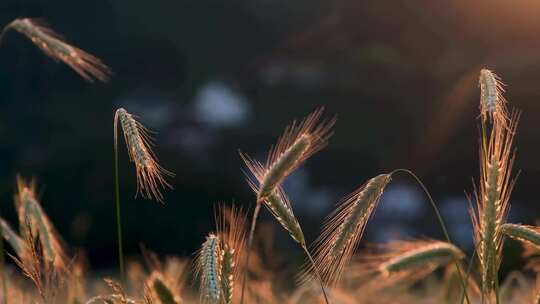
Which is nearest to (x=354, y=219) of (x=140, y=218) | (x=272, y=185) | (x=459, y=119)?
(x=272, y=185)

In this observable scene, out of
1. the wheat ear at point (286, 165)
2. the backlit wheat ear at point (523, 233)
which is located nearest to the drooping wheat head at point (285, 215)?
the wheat ear at point (286, 165)

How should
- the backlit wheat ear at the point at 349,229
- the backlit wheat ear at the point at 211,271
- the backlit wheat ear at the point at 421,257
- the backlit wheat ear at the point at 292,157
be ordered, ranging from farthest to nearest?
the backlit wheat ear at the point at 421,257 < the backlit wheat ear at the point at 349,229 < the backlit wheat ear at the point at 292,157 < the backlit wheat ear at the point at 211,271

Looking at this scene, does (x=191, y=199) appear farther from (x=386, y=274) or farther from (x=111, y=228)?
(x=386, y=274)

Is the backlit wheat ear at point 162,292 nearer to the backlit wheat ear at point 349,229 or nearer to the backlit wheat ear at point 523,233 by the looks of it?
the backlit wheat ear at point 349,229

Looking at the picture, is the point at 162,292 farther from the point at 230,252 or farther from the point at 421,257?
the point at 421,257

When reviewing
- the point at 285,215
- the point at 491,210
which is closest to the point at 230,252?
the point at 285,215

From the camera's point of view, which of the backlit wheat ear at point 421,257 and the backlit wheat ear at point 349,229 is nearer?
the backlit wheat ear at point 349,229

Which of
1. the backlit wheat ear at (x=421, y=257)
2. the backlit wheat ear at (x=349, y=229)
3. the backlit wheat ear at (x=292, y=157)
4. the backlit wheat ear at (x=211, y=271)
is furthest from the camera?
the backlit wheat ear at (x=421, y=257)

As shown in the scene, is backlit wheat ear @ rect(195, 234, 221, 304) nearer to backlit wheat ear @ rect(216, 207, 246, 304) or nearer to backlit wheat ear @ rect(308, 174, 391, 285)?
backlit wheat ear @ rect(216, 207, 246, 304)
